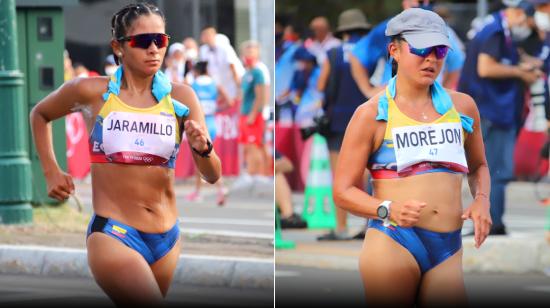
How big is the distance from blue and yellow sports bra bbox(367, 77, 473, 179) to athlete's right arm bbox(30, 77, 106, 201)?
137 centimetres

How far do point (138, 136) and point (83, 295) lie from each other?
3955mm

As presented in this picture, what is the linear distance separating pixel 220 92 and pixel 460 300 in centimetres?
1477

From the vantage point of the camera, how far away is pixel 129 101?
707 centimetres

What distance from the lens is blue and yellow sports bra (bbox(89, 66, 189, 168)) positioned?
22.9ft

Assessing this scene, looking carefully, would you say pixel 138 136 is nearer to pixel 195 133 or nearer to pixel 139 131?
pixel 139 131

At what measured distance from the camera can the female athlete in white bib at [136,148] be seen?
6.93 meters

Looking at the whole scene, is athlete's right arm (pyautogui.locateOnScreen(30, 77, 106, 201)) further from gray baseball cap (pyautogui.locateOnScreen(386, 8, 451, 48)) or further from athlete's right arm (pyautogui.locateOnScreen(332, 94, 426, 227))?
gray baseball cap (pyautogui.locateOnScreen(386, 8, 451, 48))

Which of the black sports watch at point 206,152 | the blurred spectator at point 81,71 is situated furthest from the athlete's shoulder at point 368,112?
the blurred spectator at point 81,71

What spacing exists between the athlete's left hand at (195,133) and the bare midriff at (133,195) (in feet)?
1.75

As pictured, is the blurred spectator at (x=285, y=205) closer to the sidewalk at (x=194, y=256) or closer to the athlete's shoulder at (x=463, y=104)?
the sidewalk at (x=194, y=256)

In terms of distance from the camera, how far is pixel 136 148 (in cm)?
701

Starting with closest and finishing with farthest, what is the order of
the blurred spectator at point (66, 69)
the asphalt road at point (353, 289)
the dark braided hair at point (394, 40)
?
1. the dark braided hair at point (394, 40)
2. the asphalt road at point (353, 289)
3. the blurred spectator at point (66, 69)

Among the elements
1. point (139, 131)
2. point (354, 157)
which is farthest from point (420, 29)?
point (139, 131)

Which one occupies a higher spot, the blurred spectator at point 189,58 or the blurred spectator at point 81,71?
the blurred spectator at point 189,58
